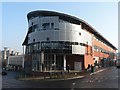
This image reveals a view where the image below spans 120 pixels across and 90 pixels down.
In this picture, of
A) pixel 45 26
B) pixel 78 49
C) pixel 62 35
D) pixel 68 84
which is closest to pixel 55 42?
pixel 62 35

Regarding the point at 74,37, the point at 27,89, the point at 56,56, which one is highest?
the point at 74,37

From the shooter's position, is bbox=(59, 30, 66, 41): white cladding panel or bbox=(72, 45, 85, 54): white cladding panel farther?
bbox=(72, 45, 85, 54): white cladding panel

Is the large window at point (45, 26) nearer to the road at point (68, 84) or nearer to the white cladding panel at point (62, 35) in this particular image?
the white cladding panel at point (62, 35)

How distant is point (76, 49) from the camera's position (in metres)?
45.6

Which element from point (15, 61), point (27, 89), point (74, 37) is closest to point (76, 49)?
point (74, 37)

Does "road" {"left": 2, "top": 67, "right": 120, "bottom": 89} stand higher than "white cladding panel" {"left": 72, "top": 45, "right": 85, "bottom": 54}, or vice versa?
"white cladding panel" {"left": 72, "top": 45, "right": 85, "bottom": 54}

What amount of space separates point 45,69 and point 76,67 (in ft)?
25.9

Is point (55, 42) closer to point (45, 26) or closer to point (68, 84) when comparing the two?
point (45, 26)

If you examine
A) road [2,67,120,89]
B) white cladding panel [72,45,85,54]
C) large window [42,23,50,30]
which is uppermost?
large window [42,23,50,30]

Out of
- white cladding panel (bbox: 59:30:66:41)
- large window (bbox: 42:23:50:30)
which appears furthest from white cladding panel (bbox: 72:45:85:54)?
large window (bbox: 42:23:50:30)

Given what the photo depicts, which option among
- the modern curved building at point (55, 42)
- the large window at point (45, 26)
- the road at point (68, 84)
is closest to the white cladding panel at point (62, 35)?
the modern curved building at point (55, 42)

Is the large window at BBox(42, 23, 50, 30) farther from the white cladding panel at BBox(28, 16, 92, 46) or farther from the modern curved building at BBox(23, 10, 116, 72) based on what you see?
the white cladding panel at BBox(28, 16, 92, 46)

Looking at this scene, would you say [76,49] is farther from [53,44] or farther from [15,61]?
[15,61]

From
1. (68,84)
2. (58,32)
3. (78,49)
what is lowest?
(68,84)
